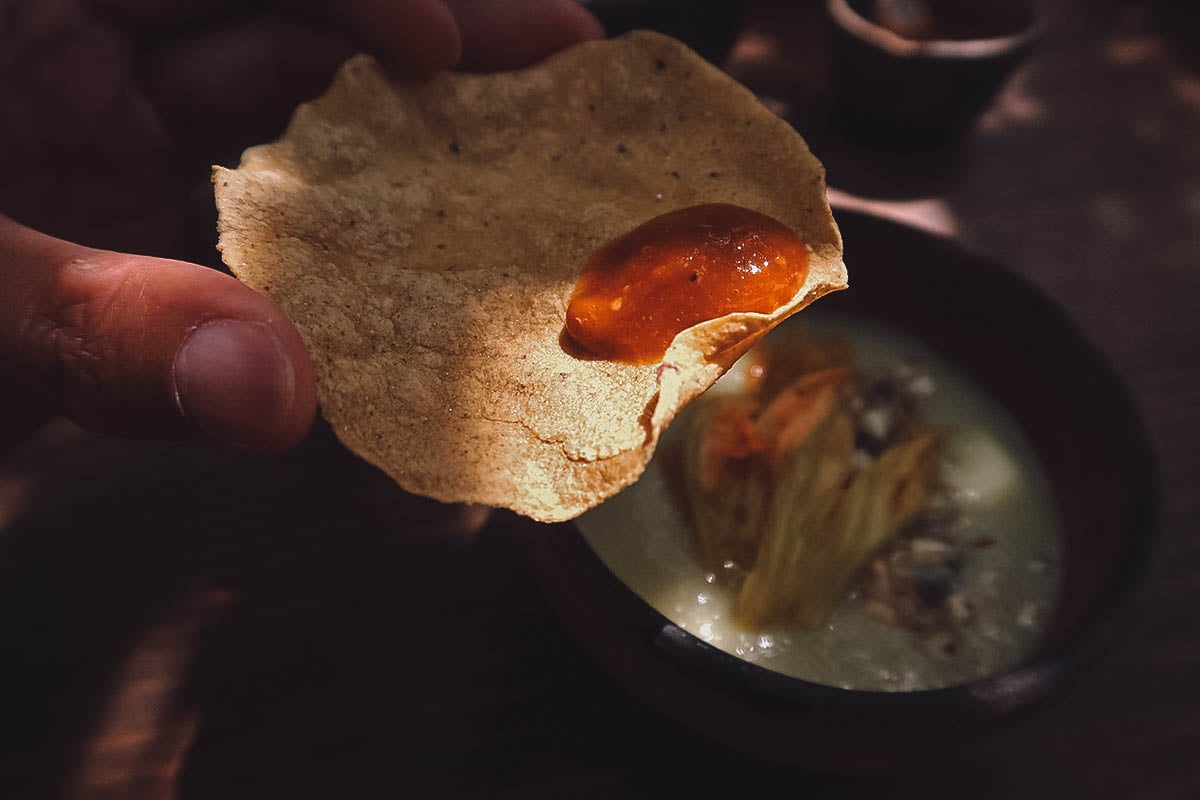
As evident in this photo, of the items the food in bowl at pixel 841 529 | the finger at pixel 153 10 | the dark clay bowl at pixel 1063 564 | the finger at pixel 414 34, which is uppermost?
the finger at pixel 414 34

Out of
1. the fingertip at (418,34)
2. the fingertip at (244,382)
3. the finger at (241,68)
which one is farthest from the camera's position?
the finger at (241,68)

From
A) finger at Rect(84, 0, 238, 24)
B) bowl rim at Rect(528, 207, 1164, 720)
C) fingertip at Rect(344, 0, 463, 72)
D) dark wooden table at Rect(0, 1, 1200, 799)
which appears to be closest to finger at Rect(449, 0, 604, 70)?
fingertip at Rect(344, 0, 463, 72)

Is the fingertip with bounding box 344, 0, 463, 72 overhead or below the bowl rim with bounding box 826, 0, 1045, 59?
overhead

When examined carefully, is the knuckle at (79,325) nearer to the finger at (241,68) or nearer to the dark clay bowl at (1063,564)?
the dark clay bowl at (1063,564)

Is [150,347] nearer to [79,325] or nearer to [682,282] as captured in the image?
[79,325]

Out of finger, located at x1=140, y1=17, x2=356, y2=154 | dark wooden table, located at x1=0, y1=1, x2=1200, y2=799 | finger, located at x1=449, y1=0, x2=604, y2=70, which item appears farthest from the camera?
finger, located at x1=140, y1=17, x2=356, y2=154

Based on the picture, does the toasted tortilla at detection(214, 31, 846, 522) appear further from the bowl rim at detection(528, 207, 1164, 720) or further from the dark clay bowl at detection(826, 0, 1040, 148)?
the dark clay bowl at detection(826, 0, 1040, 148)

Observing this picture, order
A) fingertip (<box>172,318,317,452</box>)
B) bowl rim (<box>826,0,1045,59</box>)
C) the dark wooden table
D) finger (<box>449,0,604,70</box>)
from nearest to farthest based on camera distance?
fingertip (<box>172,318,317,452</box>) → the dark wooden table → finger (<box>449,0,604,70</box>) → bowl rim (<box>826,0,1045,59</box>)

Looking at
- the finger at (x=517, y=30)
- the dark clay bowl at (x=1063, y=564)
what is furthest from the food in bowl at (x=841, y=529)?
the finger at (x=517, y=30)
